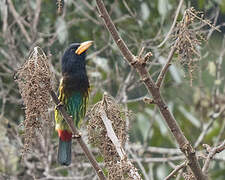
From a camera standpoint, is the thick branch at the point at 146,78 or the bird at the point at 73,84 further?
the bird at the point at 73,84

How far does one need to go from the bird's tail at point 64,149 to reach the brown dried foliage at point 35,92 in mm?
1695

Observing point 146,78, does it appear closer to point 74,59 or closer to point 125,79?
point 74,59

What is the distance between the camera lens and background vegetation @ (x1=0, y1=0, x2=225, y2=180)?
14.9 ft

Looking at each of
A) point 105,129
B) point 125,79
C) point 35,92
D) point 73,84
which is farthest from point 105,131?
point 125,79

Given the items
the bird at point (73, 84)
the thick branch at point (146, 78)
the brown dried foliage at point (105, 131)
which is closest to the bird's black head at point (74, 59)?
the bird at point (73, 84)

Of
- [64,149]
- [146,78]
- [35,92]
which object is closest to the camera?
[146,78]

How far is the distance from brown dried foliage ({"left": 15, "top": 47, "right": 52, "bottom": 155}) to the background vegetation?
203cm

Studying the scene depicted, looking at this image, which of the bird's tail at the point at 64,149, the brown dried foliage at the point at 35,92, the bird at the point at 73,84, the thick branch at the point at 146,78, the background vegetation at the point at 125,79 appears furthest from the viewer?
the background vegetation at the point at 125,79

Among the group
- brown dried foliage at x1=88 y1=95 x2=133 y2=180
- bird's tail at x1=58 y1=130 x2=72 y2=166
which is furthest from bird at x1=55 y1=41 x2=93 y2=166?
brown dried foliage at x1=88 y1=95 x2=133 y2=180

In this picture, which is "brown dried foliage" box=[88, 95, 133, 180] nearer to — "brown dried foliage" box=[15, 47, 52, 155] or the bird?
"brown dried foliage" box=[15, 47, 52, 155]

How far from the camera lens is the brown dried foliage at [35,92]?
219cm

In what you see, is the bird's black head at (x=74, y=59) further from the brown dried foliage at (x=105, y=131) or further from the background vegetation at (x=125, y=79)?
the brown dried foliage at (x=105, y=131)

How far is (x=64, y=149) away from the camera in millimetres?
3984

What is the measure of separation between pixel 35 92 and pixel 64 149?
1831 millimetres
